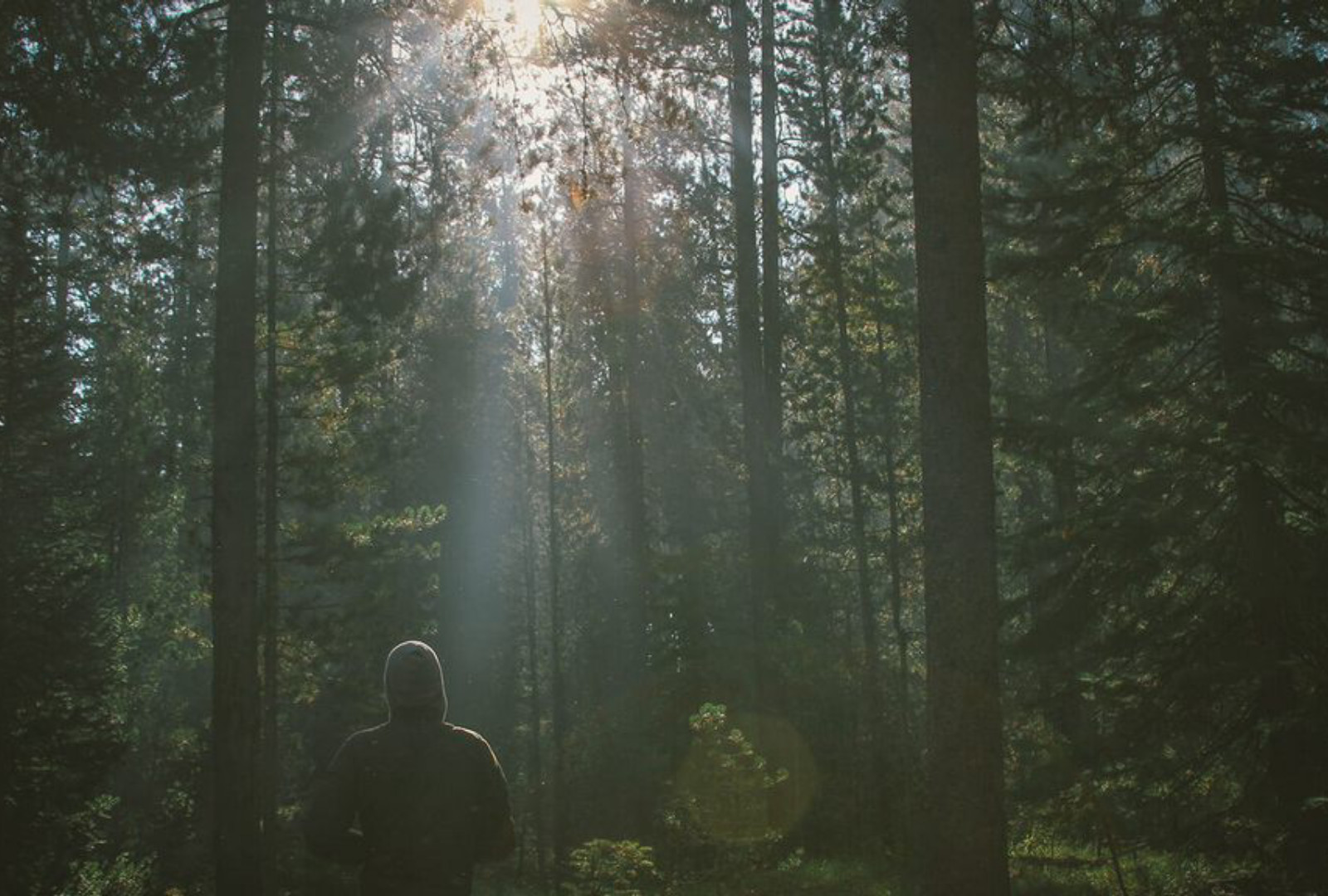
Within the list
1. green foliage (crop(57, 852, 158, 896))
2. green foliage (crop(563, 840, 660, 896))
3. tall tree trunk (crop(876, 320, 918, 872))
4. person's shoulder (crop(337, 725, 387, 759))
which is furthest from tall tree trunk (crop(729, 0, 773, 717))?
person's shoulder (crop(337, 725, 387, 759))

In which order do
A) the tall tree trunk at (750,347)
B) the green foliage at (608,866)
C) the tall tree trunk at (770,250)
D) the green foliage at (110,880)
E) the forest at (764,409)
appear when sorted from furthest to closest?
the tall tree trunk at (770,250)
the tall tree trunk at (750,347)
the green foliage at (110,880)
the forest at (764,409)
the green foliage at (608,866)

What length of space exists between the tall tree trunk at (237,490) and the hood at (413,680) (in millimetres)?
7028

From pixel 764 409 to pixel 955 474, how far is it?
1512cm

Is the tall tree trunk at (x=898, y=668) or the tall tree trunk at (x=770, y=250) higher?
the tall tree trunk at (x=770, y=250)

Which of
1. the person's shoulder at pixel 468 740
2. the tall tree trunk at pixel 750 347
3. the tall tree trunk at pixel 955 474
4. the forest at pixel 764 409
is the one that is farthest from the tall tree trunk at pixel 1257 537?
the tall tree trunk at pixel 750 347

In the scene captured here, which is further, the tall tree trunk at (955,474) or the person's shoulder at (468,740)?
the tall tree trunk at (955,474)

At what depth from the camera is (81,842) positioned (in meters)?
18.2

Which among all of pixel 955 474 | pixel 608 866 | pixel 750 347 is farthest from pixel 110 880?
pixel 955 474

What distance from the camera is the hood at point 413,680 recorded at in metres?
5.44

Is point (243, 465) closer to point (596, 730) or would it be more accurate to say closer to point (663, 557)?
point (663, 557)

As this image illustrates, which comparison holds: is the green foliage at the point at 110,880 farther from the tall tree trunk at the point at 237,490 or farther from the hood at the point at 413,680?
the hood at the point at 413,680

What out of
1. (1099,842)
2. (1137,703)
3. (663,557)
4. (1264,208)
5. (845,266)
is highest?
(845,266)

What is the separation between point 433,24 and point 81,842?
13.5m

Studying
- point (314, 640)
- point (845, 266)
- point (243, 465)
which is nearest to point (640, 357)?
point (845, 266)
